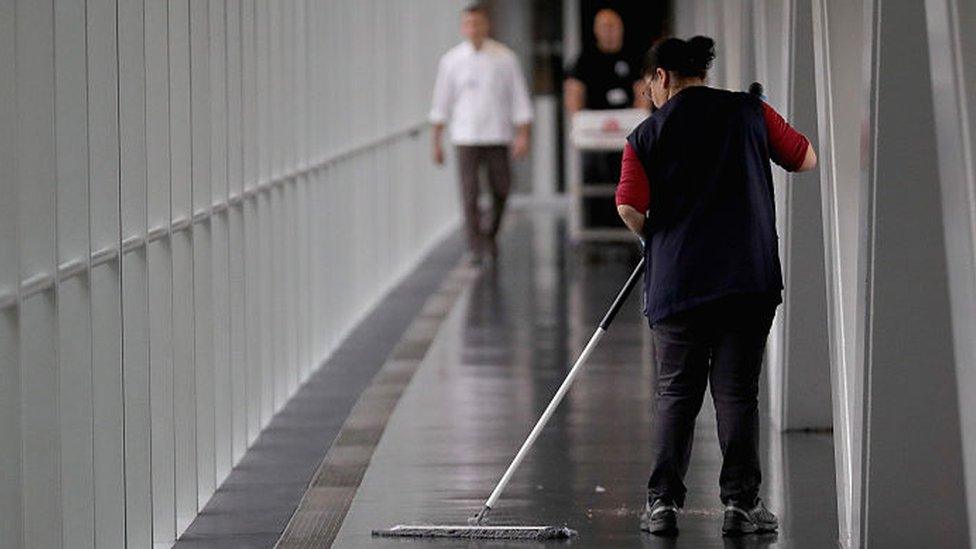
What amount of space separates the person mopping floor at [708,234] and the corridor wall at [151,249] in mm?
1695

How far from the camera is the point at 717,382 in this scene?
23.9ft

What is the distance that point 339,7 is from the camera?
48.9 feet

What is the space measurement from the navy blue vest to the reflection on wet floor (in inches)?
35.0

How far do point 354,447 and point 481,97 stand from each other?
399 inches

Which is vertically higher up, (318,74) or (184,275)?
(318,74)

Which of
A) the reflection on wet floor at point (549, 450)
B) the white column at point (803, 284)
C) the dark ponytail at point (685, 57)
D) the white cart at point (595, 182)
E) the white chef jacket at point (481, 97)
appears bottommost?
the reflection on wet floor at point (549, 450)

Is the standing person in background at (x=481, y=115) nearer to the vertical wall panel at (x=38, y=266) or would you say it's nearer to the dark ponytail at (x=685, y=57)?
the dark ponytail at (x=685, y=57)

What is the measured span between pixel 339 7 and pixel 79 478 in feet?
29.1

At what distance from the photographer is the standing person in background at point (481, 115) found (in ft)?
63.6

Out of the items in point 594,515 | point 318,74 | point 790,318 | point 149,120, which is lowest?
point 594,515

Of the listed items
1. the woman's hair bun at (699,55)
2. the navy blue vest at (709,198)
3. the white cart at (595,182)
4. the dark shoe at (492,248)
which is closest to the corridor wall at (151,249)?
the navy blue vest at (709,198)

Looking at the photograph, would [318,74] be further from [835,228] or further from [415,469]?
[835,228]

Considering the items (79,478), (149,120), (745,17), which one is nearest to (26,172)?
(79,478)

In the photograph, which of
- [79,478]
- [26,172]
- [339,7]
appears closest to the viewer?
[26,172]
